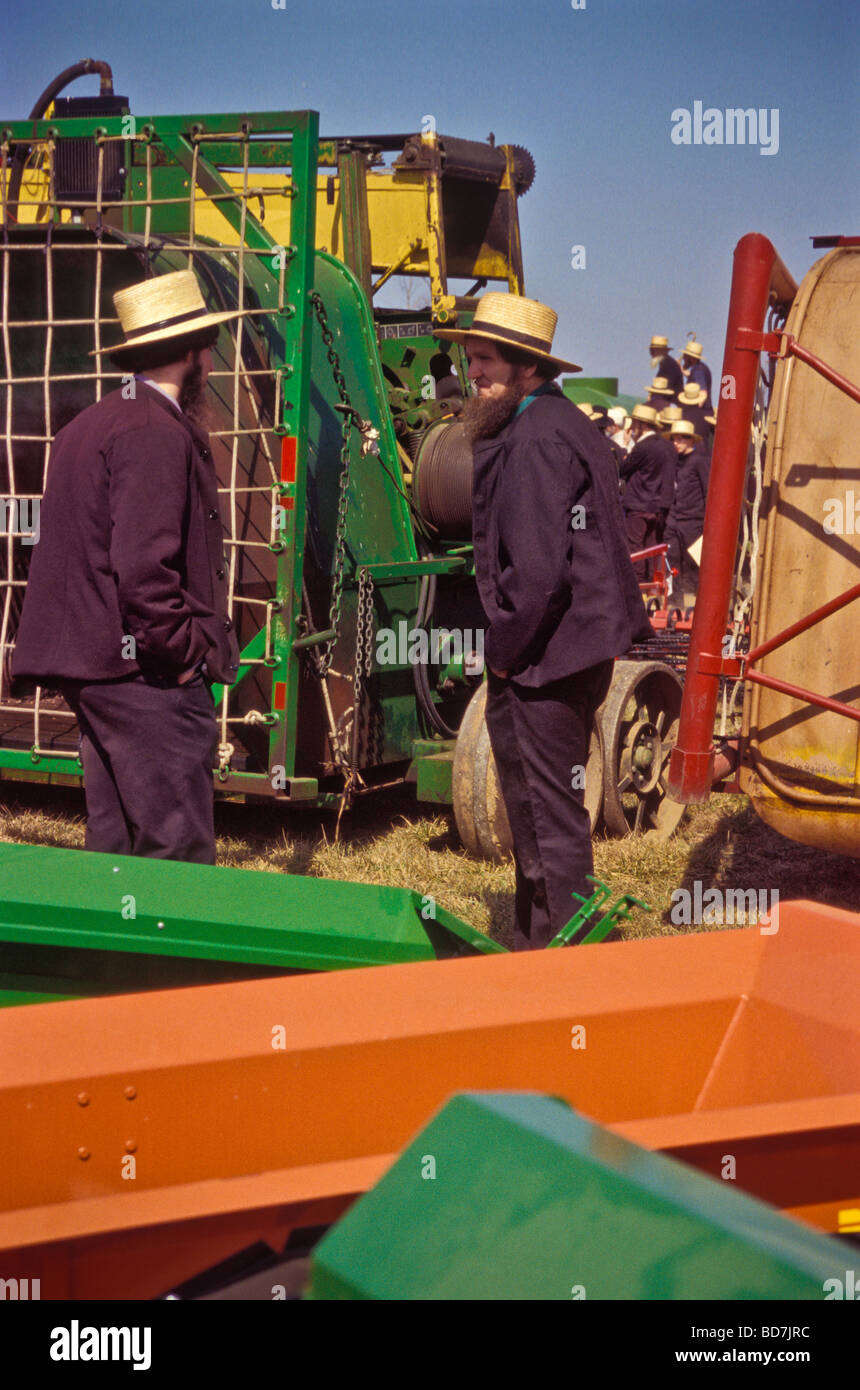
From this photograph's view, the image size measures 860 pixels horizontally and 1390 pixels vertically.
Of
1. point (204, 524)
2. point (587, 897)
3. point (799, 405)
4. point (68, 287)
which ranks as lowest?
point (587, 897)

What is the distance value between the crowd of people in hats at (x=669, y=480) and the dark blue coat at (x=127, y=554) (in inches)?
327

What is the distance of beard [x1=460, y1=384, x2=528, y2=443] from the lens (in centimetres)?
397

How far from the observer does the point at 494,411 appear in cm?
397

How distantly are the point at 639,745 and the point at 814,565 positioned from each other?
2022mm

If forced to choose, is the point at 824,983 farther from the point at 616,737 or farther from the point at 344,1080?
the point at 616,737

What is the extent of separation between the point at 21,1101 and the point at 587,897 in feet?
7.46

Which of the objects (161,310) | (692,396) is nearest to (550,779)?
(161,310)

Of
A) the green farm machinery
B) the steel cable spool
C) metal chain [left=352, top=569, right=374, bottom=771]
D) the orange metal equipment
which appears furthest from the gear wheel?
the orange metal equipment

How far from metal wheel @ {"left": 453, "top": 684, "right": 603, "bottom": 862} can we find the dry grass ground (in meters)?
0.10

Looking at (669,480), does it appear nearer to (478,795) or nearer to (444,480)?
(444,480)

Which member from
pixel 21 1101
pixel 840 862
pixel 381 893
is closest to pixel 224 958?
pixel 381 893

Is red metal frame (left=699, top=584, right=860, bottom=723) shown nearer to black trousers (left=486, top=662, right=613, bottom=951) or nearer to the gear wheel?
black trousers (left=486, top=662, right=613, bottom=951)
